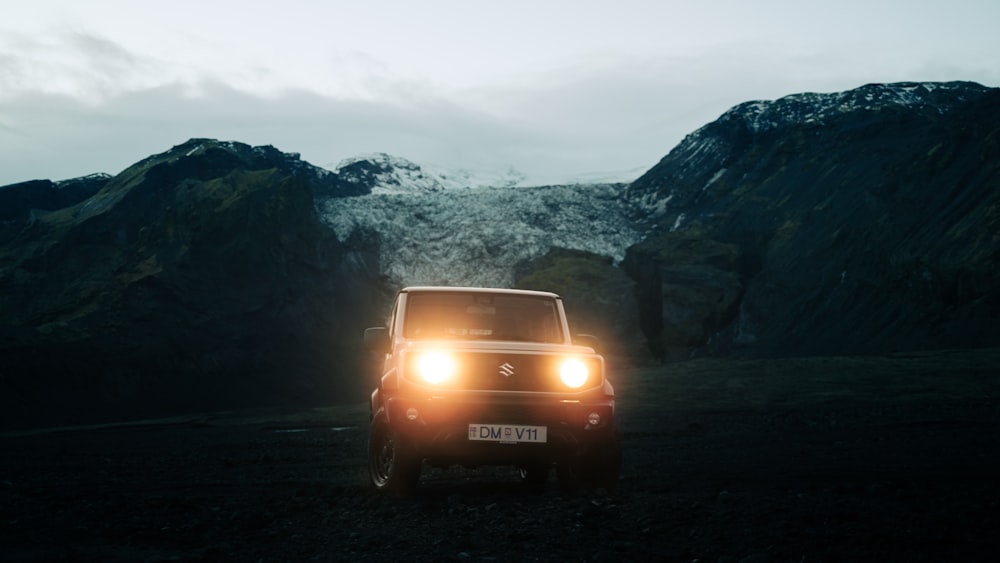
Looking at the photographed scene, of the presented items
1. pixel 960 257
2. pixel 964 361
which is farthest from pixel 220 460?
pixel 960 257

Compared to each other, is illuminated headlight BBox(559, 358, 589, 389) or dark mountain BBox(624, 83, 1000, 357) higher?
dark mountain BBox(624, 83, 1000, 357)

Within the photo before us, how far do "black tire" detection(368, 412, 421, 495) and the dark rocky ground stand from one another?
0.26 m

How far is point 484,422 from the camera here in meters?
9.62

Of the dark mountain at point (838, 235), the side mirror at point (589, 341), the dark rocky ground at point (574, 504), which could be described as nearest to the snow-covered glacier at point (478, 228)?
the dark mountain at point (838, 235)

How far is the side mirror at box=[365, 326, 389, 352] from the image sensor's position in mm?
10805

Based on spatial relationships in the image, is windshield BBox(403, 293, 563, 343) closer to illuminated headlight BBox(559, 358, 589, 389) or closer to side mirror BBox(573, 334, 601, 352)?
side mirror BBox(573, 334, 601, 352)

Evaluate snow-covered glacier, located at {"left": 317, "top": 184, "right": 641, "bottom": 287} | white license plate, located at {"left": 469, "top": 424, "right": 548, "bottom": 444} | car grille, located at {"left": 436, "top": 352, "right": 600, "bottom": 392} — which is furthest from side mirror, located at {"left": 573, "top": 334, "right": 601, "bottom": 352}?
snow-covered glacier, located at {"left": 317, "top": 184, "right": 641, "bottom": 287}

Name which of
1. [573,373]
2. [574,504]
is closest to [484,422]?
[573,373]

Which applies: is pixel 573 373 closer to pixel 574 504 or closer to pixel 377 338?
pixel 574 504

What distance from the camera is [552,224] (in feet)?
334

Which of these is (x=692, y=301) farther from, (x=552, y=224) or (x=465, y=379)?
(x=465, y=379)

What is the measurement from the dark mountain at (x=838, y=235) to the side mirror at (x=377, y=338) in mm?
47067

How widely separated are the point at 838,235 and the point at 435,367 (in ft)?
214

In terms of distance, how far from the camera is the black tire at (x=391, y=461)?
9.88m
